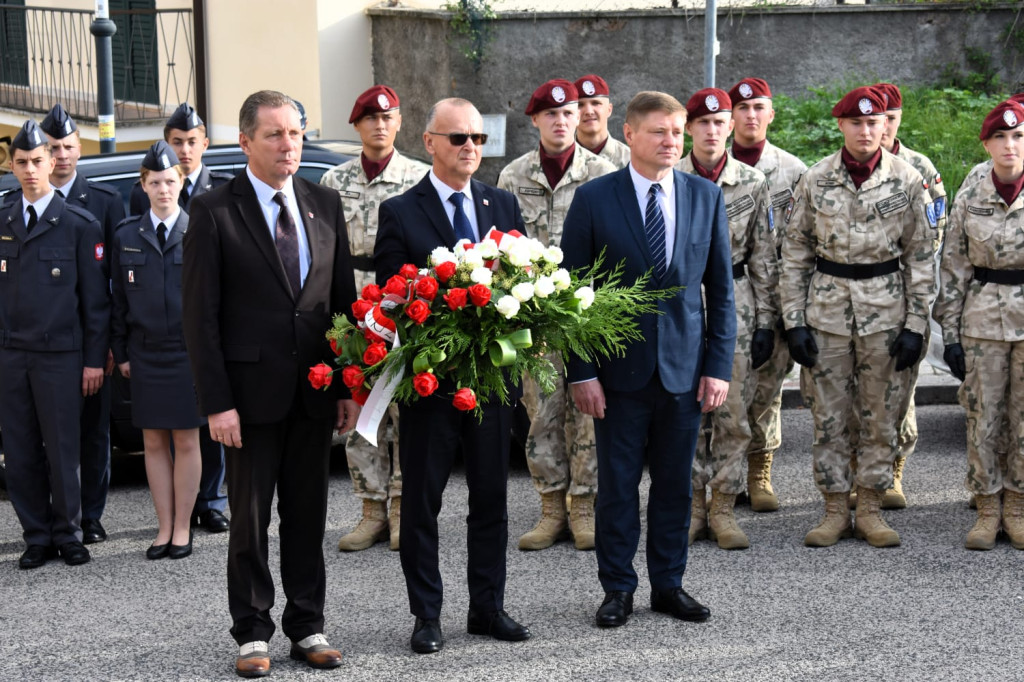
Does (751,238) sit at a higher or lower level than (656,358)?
higher

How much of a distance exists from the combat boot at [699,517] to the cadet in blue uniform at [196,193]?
2440mm

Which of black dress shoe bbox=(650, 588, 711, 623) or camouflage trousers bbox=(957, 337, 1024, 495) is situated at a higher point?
camouflage trousers bbox=(957, 337, 1024, 495)

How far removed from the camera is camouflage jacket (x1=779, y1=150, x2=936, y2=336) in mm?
6566

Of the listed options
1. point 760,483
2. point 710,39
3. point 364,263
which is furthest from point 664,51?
point 364,263

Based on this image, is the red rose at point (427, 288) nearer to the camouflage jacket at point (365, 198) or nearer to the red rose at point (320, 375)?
the red rose at point (320, 375)

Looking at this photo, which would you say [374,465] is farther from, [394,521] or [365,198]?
[365,198]

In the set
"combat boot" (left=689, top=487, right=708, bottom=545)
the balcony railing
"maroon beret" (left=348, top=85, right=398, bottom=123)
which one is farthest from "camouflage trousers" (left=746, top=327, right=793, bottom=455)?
the balcony railing

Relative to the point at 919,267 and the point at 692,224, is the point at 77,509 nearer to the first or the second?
the point at 692,224

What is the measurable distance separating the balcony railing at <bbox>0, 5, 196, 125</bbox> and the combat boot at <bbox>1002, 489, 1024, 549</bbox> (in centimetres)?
1099

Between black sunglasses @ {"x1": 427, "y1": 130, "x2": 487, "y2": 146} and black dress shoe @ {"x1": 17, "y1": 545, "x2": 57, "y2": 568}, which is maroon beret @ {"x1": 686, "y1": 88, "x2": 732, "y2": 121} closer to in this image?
black sunglasses @ {"x1": 427, "y1": 130, "x2": 487, "y2": 146}

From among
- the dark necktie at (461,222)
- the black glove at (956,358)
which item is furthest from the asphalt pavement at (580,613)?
the dark necktie at (461,222)

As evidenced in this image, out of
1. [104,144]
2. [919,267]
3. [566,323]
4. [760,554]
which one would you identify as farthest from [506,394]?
[104,144]

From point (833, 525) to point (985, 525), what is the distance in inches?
28.8

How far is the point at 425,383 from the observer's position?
4762 millimetres
